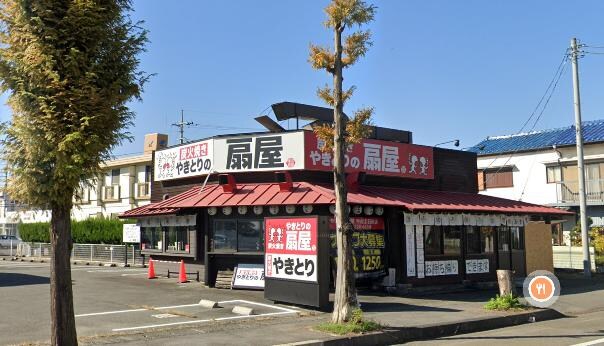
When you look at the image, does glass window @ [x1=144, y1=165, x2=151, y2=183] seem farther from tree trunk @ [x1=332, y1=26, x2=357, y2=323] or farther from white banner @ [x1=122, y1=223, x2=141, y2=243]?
tree trunk @ [x1=332, y1=26, x2=357, y2=323]

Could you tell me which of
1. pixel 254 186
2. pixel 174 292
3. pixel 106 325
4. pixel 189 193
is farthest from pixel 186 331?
pixel 189 193

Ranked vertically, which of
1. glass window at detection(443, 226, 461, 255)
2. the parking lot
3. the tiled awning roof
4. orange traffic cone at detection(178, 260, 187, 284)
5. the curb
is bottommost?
the curb

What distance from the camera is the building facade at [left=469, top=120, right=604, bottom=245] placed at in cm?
3547

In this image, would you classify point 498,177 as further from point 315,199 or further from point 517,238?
point 315,199

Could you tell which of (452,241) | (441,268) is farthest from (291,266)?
(452,241)

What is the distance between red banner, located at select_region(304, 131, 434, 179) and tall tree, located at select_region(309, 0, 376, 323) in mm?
5708

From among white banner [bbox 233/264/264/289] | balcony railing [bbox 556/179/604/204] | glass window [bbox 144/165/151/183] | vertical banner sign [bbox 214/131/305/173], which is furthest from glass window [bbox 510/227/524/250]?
glass window [bbox 144/165/151/183]

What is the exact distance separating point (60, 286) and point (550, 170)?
36.0 metres

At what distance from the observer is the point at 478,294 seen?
1767 centimetres

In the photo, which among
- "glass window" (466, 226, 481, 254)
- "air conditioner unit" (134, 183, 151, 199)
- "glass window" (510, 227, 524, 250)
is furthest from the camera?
"air conditioner unit" (134, 183, 151, 199)

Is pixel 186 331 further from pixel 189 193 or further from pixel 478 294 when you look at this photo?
pixel 478 294

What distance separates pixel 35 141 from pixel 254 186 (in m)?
10.9

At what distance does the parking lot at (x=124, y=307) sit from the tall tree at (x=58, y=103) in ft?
11.0

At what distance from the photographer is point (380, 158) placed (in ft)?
63.4
